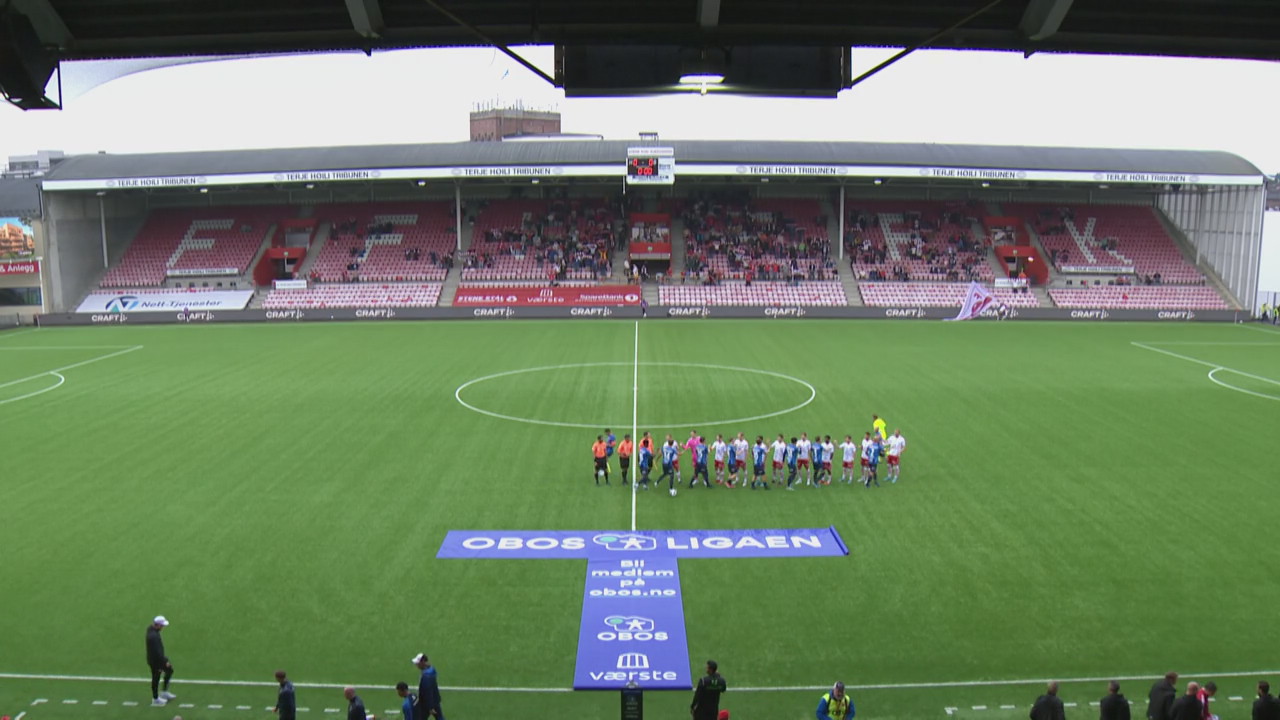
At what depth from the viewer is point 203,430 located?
26094 millimetres

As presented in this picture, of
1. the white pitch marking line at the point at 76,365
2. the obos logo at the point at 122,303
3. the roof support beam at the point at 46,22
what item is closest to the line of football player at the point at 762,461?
the roof support beam at the point at 46,22

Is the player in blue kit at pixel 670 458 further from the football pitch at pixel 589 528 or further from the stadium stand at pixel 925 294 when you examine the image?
the stadium stand at pixel 925 294

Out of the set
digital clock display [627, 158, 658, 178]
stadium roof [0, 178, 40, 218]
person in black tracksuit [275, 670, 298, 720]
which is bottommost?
person in black tracksuit [275, 670, 298, 720]

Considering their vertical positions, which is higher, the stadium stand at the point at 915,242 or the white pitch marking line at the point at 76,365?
the stadium stand at the point at 915,242

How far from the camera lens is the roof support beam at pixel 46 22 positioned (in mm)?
7301

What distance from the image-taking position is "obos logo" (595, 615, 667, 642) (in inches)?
527

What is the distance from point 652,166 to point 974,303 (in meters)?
19.7

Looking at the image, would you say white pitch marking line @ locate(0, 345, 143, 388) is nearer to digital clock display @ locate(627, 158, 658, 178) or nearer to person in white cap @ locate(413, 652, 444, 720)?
digital clock display @ locate(627, 158, 658, 178)

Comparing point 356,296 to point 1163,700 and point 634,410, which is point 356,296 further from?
point 1163,700

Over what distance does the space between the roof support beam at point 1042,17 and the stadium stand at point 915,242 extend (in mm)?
55110

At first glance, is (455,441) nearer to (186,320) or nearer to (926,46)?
(926,46)

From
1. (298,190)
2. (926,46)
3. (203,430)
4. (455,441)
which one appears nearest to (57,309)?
(298,190)

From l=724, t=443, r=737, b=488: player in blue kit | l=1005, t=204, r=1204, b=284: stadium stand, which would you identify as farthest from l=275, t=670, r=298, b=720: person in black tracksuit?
l=1005, t=204, r=1204, b=284: stadium stand

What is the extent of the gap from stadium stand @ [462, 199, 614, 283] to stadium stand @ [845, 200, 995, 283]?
1674 centimetres
